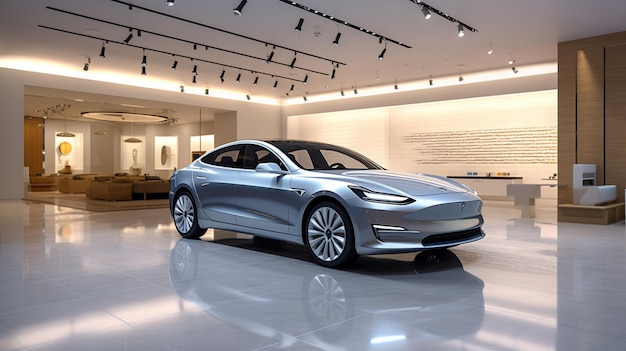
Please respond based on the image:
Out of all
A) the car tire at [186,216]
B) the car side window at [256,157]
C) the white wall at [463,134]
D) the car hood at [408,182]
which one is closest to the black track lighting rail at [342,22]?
the car side window at [256,157]

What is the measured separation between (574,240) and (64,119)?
12857mm

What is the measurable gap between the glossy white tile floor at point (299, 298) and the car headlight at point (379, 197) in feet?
1.85

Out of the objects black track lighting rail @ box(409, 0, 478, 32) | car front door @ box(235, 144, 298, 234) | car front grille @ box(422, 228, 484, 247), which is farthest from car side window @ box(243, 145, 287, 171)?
black track lighting rail @ box(409, 0, 478, 32)

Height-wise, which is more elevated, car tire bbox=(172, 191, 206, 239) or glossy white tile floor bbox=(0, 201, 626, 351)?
car tire bbox=(172, 191, 206, 239)

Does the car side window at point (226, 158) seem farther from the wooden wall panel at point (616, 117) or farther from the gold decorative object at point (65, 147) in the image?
the gold decorative object at point (65, 147)

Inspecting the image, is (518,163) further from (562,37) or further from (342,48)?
(342,48)

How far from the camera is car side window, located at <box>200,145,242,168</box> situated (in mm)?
5011

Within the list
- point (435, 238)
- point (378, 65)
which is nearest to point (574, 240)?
point (435, 238)

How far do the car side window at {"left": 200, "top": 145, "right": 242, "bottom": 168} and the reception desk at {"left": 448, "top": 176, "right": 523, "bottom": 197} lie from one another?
842 centimetres

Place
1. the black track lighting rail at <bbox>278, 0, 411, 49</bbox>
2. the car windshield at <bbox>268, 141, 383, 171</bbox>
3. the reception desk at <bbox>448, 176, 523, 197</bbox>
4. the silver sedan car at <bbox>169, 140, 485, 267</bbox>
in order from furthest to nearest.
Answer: the reception desk at <bbox>448, 176, 523, 197</bbox> < the black track lighting rail at <bbox>278, 0, 411, 49</bbox> < the car windshield at <bbox>268, 141, 383, 171</bbox> < the silver sedan car at <bbox>169, 140, 485, 267</bbox>

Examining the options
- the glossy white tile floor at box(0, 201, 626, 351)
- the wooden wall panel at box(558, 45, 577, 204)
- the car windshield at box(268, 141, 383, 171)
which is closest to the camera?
the glossy white tile floor at box(0, 201, 626, 351)

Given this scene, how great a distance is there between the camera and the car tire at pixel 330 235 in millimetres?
3754

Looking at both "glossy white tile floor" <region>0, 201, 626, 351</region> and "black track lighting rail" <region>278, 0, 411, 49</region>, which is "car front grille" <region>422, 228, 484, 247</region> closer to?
"glossy white tile floor" <region>0, 201, 626, 351</region>

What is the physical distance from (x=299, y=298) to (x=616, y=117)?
24.0 ft
